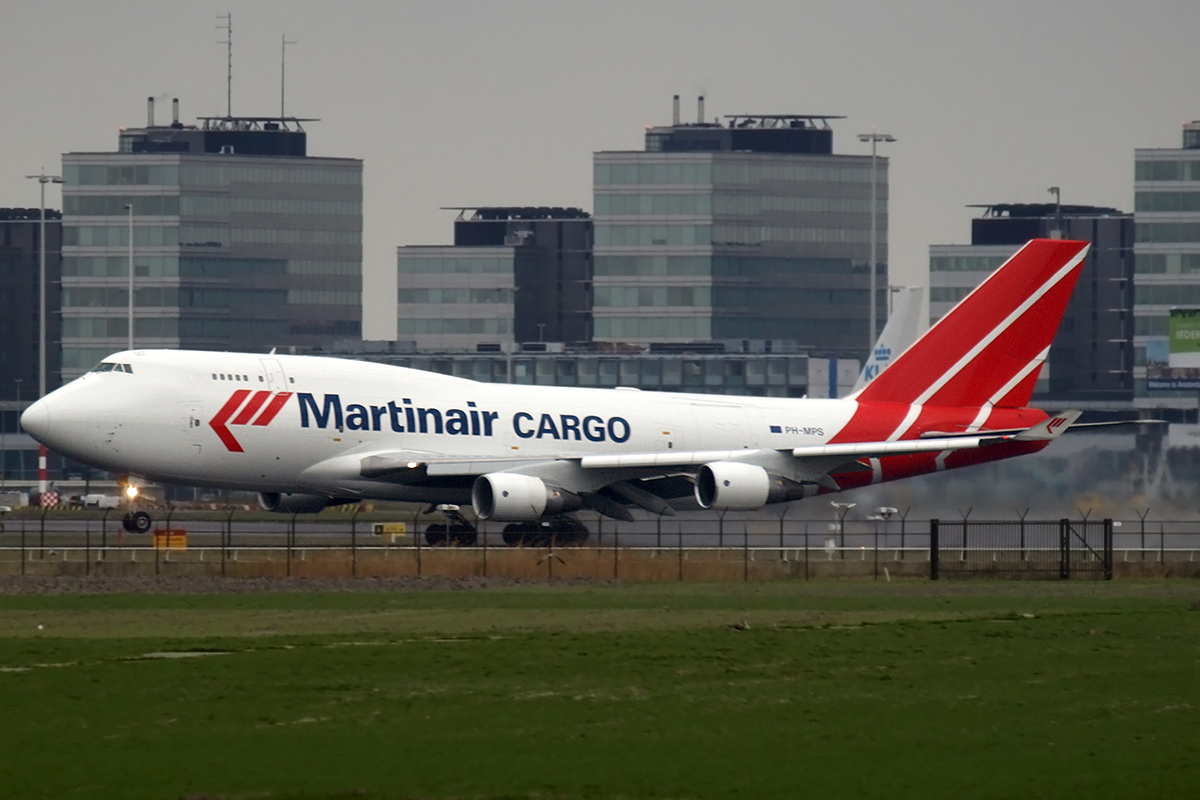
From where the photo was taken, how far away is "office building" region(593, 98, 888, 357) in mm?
175625

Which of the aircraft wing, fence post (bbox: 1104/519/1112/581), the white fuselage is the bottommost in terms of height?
fence post (bbox: 1104/519/1112/581)

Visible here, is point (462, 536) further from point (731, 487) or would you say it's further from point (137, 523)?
point (137, 523)

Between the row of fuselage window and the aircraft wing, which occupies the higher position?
the row of fuselage window

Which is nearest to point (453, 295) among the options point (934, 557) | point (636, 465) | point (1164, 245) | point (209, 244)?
point (209, 244)

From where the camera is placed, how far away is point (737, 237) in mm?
178750

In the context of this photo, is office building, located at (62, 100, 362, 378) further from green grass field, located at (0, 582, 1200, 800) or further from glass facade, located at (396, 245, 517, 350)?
green grass field, located at (0, 582, 1200, 800)

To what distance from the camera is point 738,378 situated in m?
156

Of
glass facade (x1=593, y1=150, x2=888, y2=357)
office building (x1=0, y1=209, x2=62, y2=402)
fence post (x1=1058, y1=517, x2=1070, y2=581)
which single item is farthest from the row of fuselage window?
office building (x1=0, y1=209, x2=62, y2=402)

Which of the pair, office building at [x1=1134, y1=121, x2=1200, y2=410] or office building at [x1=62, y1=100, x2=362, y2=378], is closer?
office building at [x1=1134, y1=121, x2=1200, y2=410]

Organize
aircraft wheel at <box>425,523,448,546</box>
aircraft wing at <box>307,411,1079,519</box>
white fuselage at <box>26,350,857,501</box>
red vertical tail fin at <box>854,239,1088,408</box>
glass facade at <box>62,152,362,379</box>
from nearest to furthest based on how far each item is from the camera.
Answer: white fuselage at <box>26,350,857,501</box>, aircraft wing at <box>307,411,1079,519</box>, aircraft wheel at <box>425,523,448,546</box>, red vertical tail fin at <box>854,239,1088,408</box>, glass facade at <box>62,152,362,379</box>

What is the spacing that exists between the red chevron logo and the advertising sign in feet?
320

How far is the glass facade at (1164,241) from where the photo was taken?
159 m

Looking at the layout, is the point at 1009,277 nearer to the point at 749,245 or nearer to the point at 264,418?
the point at 264,418

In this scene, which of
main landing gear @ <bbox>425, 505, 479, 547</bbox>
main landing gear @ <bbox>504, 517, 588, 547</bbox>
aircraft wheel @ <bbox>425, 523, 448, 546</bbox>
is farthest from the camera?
aircraft wheel @ <bbox>425, 523, 448, 546</bbox>
